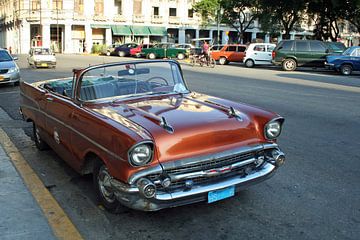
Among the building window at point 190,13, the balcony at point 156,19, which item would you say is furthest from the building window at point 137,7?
the building window at point 190,13

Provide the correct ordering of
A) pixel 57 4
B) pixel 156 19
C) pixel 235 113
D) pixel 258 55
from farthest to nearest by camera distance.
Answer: pixel 156 19 → pixel 57 4 → pixel 258 55 → pixel 235 113

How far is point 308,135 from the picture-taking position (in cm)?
731

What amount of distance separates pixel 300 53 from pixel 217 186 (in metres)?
22.9

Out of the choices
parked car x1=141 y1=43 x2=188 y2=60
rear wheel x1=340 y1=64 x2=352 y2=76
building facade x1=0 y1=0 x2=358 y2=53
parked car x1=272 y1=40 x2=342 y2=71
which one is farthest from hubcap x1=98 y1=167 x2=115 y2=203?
building facade x1=0 y1=0 x2=358 y2=53

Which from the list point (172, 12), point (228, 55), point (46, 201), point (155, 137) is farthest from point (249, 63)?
point (172, 12)

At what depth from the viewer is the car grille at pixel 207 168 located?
3621 mm

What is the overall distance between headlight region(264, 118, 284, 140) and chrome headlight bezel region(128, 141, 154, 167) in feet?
4.30

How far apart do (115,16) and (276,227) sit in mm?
60904

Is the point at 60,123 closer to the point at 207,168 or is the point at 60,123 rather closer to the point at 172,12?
the point at 207,168

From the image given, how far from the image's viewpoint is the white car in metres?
28.9

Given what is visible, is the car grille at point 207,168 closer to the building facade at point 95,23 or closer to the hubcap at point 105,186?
the hubcap at point 105,186

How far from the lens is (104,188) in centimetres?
411

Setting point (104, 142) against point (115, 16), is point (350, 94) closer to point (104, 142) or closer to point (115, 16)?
point (104, 142)

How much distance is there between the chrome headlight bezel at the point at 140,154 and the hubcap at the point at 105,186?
53 centimetres
